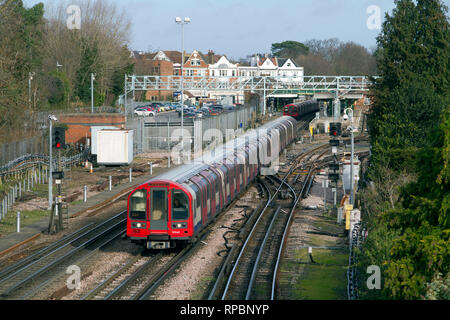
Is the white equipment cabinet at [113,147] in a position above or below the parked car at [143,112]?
below

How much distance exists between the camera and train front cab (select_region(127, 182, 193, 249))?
1850 centimetres

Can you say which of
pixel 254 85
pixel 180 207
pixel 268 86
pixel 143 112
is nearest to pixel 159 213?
pixel 180 207

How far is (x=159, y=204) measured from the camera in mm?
18547

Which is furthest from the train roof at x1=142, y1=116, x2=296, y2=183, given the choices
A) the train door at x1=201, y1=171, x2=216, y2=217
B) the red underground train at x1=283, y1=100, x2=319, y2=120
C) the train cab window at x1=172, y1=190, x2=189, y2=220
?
the red underground train at x1=283, y1=100, x2=319, y2=120

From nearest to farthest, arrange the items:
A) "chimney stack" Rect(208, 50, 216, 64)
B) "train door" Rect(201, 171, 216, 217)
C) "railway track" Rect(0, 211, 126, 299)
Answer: "railway track" Rect(0, 211, 126, 299)
"train door" Rect(201, 171, 216, 217)
"chimney stack" Rect(208, 50, 216, 64)

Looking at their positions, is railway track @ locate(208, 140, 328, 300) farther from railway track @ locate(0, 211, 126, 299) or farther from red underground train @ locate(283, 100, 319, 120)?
red underground train @ locate(283, 100, 319, 120)

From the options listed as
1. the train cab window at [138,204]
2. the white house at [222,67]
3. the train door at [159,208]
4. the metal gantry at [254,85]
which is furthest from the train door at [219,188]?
the white house at [222,67]

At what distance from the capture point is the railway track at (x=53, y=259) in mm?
16172

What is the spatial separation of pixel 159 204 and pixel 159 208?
0.13 meters

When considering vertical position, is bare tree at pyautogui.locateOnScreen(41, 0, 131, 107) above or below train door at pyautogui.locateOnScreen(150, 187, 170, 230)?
above

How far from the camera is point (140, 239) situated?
18688 millimetres

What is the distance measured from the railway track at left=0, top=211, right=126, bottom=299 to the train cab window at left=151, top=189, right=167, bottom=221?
9.45ft

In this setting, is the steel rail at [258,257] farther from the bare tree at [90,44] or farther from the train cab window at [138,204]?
the bare tree at [90,44]

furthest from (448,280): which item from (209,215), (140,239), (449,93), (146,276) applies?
(449,93)
